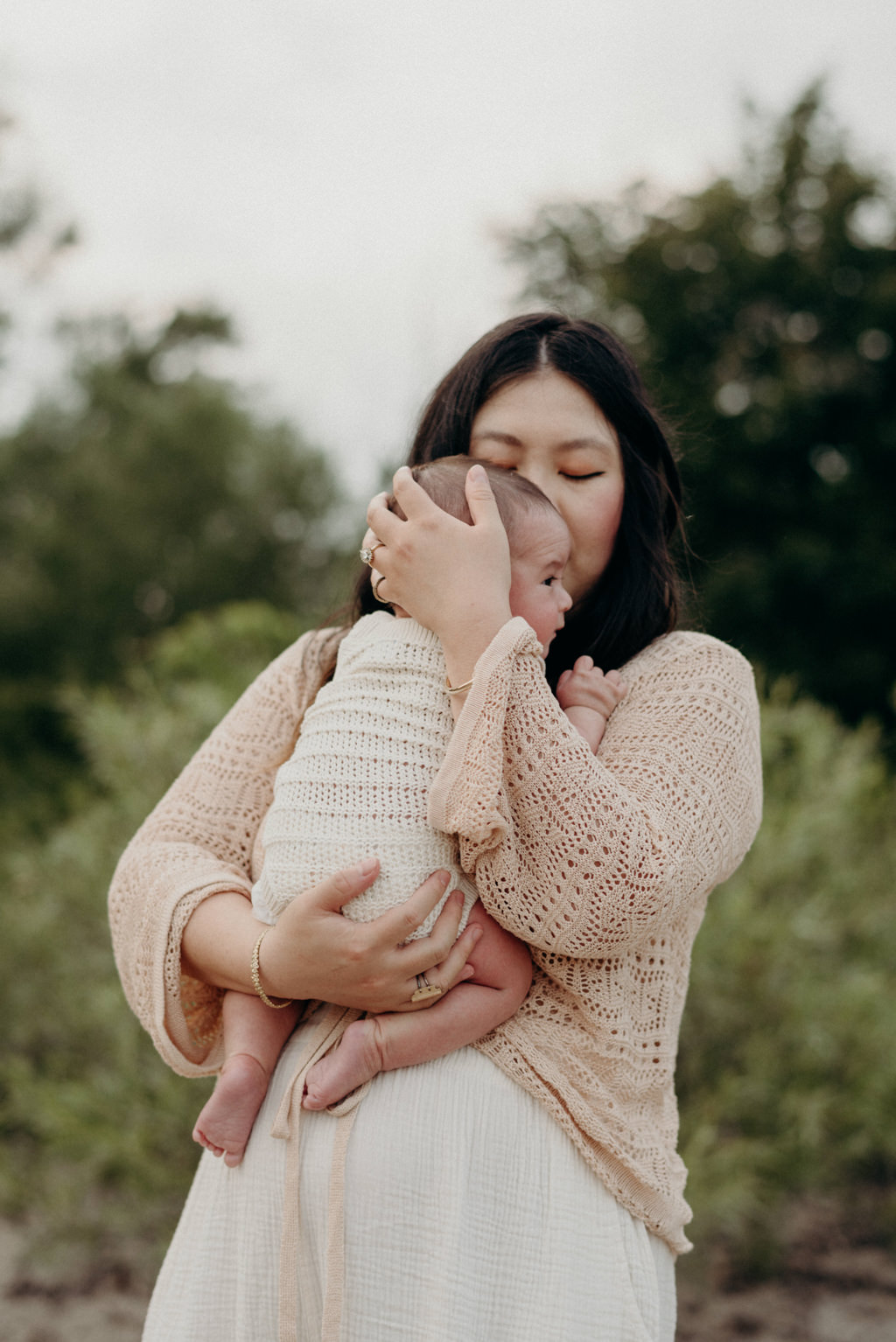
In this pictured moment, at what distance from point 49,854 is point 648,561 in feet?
11.5

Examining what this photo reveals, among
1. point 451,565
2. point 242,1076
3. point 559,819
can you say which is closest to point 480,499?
point 451,565

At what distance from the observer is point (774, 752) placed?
493 cm

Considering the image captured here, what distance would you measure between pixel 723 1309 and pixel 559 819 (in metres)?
3.29

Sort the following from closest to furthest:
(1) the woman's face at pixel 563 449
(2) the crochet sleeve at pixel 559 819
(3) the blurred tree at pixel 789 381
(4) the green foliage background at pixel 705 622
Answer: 1. (2) the crochet sleeve at pixel 559 819
2. (1) the woman's face at pixel 563 449
3. (4) the green foliage background at pixel 705 622
4. (3) the blurred tree at pixel 789 381

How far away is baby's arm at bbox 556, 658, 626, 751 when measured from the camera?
1599 millimetres

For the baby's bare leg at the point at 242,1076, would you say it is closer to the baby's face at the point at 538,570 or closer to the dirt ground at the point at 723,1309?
A: the baby's face at the point at 538,570

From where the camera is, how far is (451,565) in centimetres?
147

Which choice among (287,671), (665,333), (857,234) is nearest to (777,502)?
(665,333)

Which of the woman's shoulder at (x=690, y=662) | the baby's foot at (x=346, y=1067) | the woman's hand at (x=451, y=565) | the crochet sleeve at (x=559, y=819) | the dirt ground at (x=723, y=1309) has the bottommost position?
the dirt ground at (x=723, y=1309)

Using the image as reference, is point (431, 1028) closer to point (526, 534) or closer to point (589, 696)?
point (589, 696)

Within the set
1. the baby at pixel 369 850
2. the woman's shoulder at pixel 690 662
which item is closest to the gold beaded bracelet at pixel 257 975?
the baby at pixel 369 850

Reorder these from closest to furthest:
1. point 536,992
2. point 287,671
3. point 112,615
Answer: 1. point 536,992
2. point 287,671
3. point 112,615

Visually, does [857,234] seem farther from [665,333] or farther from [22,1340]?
[22,1340]

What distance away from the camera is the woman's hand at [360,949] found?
135 centimetres
